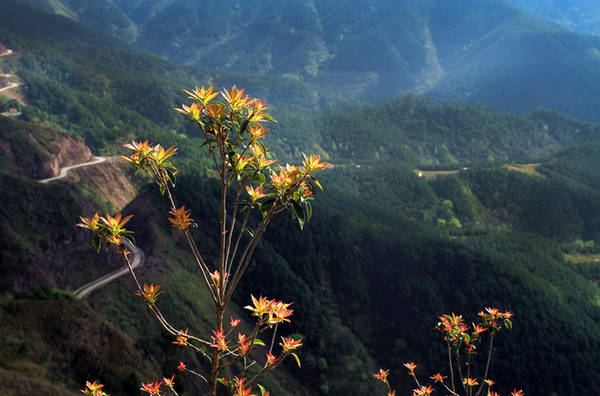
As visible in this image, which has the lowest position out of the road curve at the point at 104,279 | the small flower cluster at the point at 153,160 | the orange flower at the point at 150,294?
the road curve at the point at 104,279

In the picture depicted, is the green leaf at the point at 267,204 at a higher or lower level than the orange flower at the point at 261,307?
higher

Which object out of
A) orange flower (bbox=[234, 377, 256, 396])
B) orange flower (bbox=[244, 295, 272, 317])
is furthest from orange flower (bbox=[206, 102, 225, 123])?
orange flower (bbox=[234, 377, 256, 396])

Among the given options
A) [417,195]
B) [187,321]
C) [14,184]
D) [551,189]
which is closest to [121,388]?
[187,321]

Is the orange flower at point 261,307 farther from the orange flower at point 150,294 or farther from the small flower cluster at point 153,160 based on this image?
the small flower cluster at point 153,160

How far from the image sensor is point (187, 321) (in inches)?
2645

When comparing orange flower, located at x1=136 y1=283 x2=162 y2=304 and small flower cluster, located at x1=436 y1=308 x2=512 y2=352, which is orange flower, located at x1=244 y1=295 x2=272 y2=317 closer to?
orange flower, located at x1=136 y1=283 x2=162 y2=304

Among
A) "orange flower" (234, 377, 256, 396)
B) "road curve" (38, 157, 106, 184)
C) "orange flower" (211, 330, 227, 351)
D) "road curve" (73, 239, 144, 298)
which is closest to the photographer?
"orange flower" (234, 377, 256, 396)

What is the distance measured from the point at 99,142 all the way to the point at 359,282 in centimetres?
11838

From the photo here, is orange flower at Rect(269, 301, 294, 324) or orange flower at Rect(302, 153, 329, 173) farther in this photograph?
orange flower at Rect(302, 153, 329, 173)

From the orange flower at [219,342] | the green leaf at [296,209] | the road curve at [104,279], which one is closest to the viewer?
the orange flower at [219,342]

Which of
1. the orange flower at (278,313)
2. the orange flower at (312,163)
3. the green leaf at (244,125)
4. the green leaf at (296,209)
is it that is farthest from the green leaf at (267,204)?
the orange flower at (278,313)

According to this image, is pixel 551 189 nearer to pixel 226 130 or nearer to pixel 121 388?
pixel 121 388

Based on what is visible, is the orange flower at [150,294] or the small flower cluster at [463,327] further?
the small flower cluster at [463,327]

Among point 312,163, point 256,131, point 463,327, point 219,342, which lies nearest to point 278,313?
point 219,342
